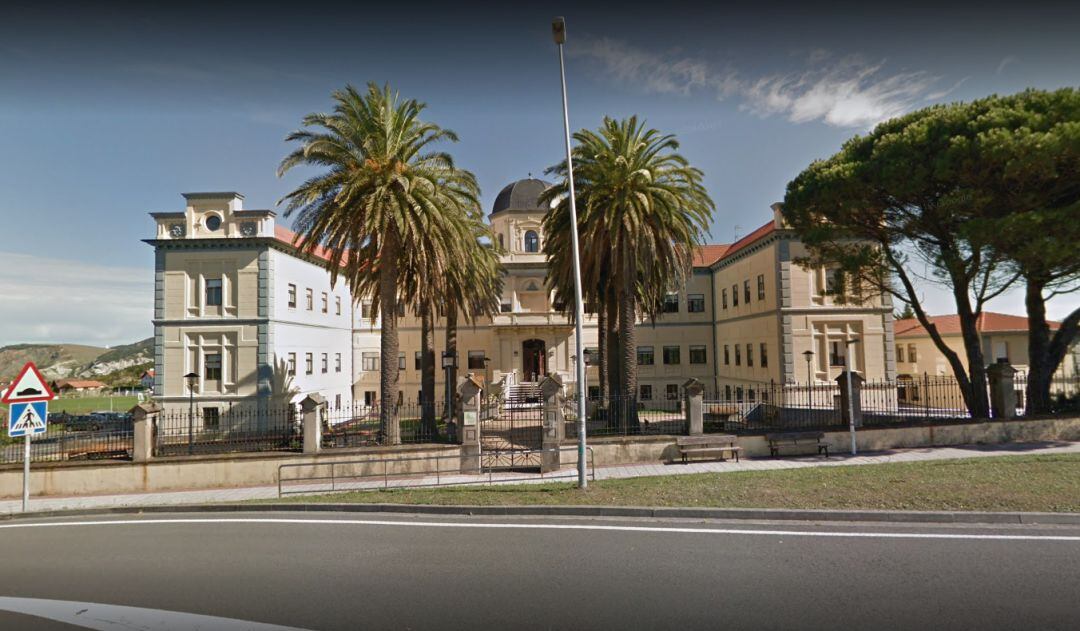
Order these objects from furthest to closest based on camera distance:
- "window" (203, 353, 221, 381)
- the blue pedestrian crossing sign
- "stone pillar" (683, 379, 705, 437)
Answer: "window" (203, 353, 221, 381)
"stone pillar" (683, 379, 705, 437)
the blue pedestrian crossing sign

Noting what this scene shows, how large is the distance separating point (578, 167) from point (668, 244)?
451 cm

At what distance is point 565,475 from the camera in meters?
14.8

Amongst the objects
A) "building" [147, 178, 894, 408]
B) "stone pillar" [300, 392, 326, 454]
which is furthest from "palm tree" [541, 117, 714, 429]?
"stone pillar" [300, 392, 326, 454]

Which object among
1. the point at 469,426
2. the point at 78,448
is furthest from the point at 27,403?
the point at 469,426

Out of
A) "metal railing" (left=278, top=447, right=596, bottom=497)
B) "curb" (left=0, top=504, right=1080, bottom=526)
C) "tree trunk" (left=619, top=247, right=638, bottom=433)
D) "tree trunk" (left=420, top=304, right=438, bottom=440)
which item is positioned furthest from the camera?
"tree trunk" (left=619, top=247, right=638, bottom=433)

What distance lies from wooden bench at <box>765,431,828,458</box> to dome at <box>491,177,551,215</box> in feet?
98.9

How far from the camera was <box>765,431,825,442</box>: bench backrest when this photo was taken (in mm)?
16250

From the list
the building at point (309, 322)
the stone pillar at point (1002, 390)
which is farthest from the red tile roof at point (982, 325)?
the stone pillar at point (1002, 390)

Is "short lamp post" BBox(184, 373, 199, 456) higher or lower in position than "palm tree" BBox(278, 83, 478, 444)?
lower

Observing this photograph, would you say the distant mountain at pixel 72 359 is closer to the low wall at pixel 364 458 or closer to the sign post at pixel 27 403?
the low wall at pixel 364 458

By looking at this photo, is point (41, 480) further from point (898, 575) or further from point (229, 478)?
point (898, 575)

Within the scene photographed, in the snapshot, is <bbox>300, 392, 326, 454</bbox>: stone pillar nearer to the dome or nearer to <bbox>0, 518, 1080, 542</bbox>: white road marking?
<bbox>0, 518, 1080, 542</bbox>: white road marking

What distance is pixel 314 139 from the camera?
Result: 18.1m

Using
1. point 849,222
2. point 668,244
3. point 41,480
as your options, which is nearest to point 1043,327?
point 849,222
